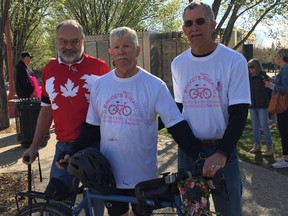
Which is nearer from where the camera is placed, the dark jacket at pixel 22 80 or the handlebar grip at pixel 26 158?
the handlebar grip at pixel 26 158

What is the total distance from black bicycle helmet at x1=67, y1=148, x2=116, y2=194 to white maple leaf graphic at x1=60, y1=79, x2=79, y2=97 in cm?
65

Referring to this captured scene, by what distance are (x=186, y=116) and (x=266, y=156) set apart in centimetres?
460

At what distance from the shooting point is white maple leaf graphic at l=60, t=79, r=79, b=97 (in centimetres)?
290

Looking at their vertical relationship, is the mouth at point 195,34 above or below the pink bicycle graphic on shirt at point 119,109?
above

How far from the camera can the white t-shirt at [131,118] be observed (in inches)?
95.0

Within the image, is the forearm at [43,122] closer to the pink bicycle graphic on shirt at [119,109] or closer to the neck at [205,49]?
the pink bicycle graphic on shirt at [119,109]

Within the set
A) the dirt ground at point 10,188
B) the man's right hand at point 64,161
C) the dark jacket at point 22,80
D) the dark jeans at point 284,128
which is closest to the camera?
the man's right hand at point 64,161

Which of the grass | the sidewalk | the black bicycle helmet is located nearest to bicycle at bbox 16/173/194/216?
the black bicycle helmet

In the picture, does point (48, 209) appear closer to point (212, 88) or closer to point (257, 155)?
point (212, 88)

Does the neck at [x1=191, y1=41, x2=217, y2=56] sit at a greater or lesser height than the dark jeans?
greater

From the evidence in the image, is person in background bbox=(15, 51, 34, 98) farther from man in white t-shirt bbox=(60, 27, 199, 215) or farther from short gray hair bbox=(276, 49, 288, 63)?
man in white t-shirt bbox=(60, 27, 199, 215)

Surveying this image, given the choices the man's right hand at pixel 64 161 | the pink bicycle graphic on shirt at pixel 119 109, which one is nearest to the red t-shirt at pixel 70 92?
the man's right hand at pixel 64 161

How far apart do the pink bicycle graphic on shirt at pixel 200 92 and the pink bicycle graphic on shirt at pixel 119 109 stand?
0.40 meters

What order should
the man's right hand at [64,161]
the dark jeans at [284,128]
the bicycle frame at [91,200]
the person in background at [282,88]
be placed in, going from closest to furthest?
1. the bicycle frame at [91,200]
2. the man's right hand at [64,161]
3. the person in background at [282,88]
4. the dark jeans at [284,128]
